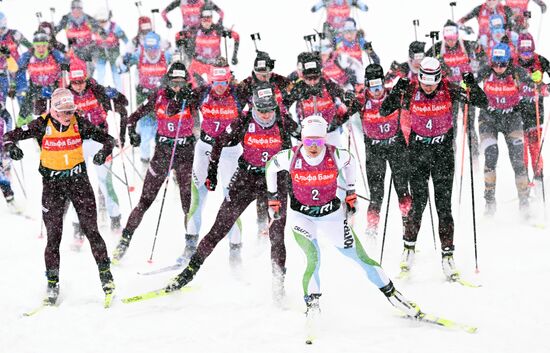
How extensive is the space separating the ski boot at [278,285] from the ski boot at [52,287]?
251 cm

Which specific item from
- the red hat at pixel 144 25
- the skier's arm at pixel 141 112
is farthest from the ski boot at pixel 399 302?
the red hat at pixel 144 25

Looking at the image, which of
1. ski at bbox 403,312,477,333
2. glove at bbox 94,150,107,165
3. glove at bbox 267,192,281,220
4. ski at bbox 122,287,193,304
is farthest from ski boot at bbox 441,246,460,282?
glove at bbox 94,150,107,165

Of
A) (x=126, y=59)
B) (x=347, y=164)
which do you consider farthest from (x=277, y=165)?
(x=126, y=59)

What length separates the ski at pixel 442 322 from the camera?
23.3 ft

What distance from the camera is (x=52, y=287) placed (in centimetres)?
830

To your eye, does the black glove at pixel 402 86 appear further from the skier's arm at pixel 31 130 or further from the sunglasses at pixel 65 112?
the skier's arm at pixel 31 130

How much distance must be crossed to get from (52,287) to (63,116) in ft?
6.59

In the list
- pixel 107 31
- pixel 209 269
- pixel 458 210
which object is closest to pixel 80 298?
pixel 209 269

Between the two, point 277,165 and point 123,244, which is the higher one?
point 277,165

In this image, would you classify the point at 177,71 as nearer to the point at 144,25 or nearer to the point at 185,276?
the point at 185,276

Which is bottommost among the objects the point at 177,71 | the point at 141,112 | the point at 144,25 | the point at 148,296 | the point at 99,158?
the point at 148,296

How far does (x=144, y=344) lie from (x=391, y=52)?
1683 cm

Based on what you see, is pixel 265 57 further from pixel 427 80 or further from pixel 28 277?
pixel 28 277

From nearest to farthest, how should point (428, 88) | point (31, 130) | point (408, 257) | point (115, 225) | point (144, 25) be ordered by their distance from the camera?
point (31, 130) → point (428, 88) → point (408, 257) → point (115, 225) → point (144, 25)
